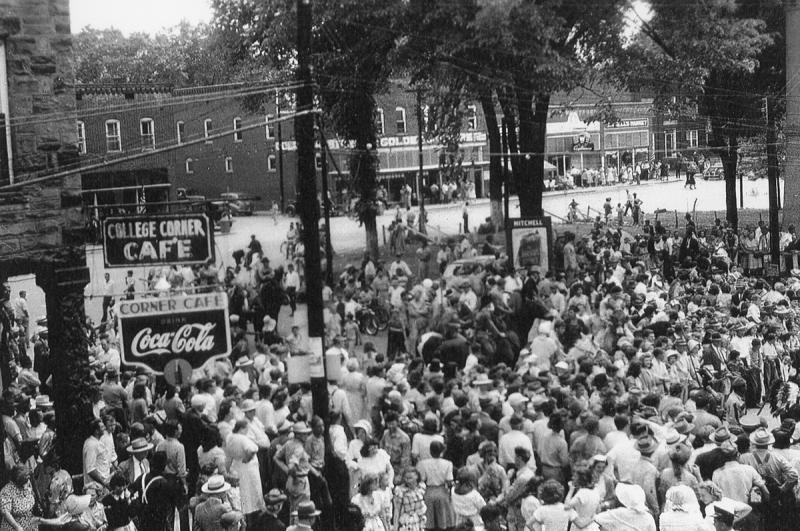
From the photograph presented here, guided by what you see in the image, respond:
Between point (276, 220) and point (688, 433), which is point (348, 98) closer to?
point (276, 220)

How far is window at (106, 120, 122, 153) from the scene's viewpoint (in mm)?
52469

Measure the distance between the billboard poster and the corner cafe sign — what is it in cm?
1242

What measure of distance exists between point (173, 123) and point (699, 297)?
134ft

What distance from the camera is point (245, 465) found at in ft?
38.9

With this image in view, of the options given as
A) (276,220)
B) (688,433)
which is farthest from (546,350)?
(276,220)

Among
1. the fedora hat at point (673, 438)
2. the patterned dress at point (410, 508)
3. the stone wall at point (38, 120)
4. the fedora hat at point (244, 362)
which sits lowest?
the patterned dress at point (410, 508)

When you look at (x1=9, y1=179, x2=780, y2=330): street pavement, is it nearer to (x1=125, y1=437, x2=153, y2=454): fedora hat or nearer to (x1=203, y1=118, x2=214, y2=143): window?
(x1=203, y1=118, x2=214, y2=143): window

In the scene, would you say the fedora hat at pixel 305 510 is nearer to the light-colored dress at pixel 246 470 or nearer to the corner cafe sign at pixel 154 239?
the light-colored dress at pixel 246 470

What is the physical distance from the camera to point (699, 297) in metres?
21.0

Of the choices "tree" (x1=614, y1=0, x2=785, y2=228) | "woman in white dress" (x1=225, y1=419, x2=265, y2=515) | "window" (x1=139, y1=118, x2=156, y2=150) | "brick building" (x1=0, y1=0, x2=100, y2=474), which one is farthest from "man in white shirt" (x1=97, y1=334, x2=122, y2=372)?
"window" (x1=139, y1=118, x2=156, y2=150)

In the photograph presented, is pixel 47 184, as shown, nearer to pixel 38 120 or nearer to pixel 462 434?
pixel 38 120

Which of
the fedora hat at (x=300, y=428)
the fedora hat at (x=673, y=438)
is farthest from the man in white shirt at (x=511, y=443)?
the fedora hat at (x=300, y=428)

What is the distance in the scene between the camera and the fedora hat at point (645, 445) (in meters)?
10.9

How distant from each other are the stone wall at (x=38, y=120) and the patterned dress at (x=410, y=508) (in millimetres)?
9429
